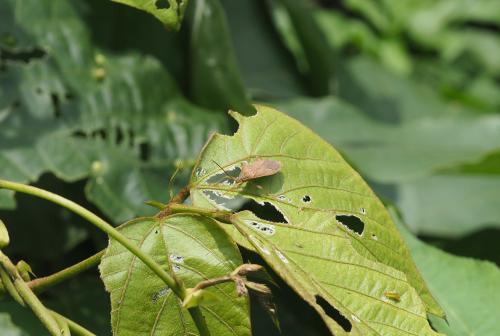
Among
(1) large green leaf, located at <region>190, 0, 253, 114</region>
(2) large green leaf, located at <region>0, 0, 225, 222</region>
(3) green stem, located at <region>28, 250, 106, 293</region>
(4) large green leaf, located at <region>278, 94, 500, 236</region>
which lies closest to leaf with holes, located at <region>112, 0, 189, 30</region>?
(3) green stem, located at <region>28, 250, 106, 293</region>

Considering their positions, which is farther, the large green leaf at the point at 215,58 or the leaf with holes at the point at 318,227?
the large green leaf at the point at 215,58

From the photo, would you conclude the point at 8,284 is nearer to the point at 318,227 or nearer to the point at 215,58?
the point at 318,227

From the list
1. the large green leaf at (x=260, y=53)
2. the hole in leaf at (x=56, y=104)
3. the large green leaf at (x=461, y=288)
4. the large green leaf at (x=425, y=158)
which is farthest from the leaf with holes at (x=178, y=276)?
the large green leaf at (x=260, y=53)

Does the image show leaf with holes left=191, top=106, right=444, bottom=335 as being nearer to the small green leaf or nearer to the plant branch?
the plant branch

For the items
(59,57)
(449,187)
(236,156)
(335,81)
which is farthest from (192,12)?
(449,187)

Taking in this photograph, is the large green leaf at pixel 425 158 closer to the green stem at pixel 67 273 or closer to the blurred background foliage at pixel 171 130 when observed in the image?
the blurred background foliage at pixel 171 130

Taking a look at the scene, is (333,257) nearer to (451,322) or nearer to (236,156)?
(236,156)
